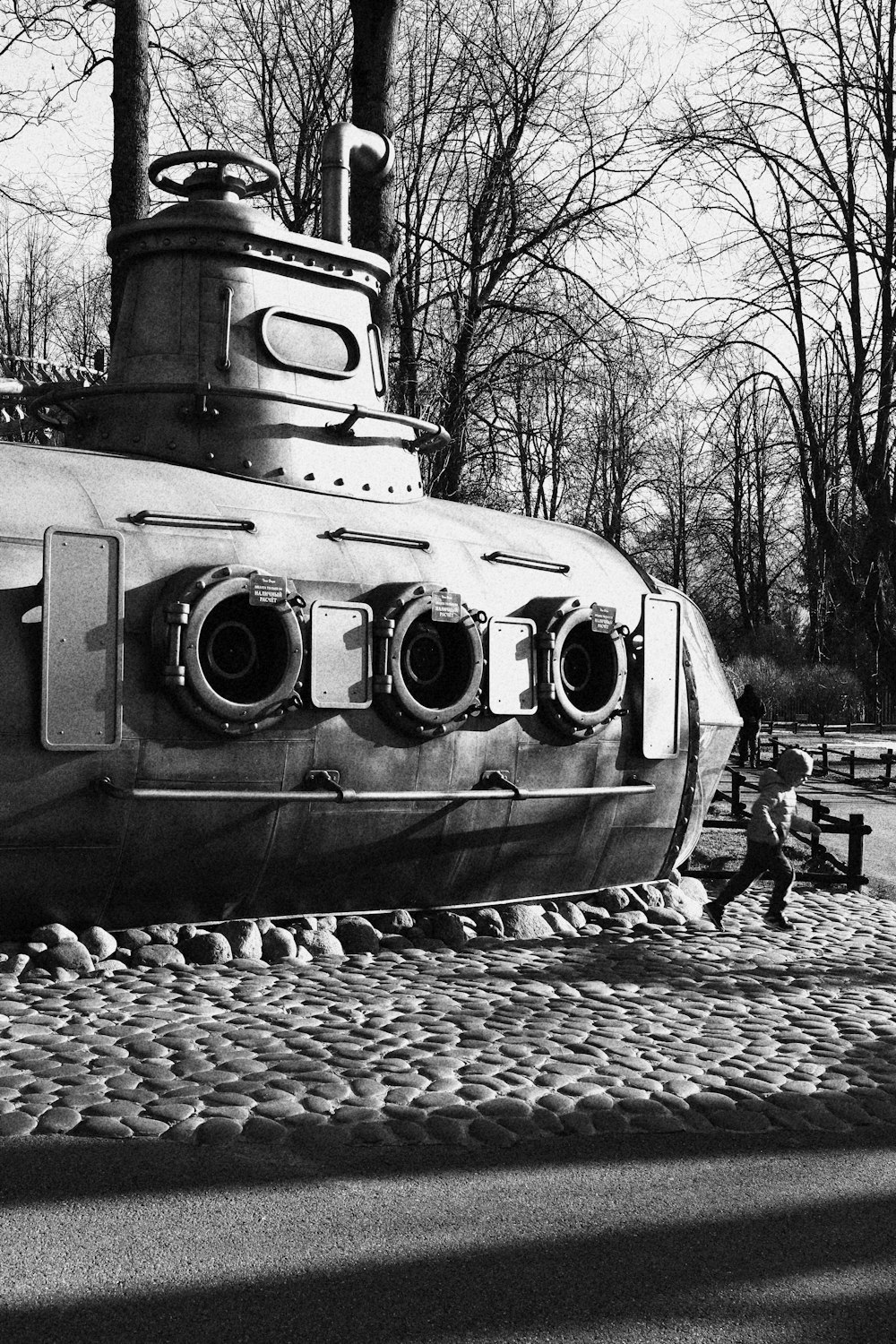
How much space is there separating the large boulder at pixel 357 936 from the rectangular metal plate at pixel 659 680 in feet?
8.40

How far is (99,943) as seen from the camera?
25.1 ft

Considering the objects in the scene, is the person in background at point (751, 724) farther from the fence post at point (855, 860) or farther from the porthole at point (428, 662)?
the porthole at point (428, 662)

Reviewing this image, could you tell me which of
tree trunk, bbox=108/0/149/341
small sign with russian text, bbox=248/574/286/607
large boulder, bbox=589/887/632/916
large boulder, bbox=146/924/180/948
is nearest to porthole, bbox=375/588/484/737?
small sign with russian text, bbox=248/574/286/607

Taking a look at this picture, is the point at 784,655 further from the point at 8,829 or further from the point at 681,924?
the point at 8,829

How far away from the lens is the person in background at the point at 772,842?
1002 cm

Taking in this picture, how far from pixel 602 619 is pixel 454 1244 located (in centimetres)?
602

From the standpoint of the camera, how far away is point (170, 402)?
8758 mm

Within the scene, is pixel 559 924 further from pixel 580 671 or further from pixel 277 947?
pixel 277 947

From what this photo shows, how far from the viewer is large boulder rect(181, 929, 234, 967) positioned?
26.0 feet

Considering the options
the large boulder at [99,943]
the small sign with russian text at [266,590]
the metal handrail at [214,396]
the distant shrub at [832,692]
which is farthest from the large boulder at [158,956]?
the distant shrub at [832,692]

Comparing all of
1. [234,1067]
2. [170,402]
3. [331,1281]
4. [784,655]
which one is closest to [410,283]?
[170,402]

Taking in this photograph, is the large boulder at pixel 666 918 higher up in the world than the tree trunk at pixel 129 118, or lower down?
lower down

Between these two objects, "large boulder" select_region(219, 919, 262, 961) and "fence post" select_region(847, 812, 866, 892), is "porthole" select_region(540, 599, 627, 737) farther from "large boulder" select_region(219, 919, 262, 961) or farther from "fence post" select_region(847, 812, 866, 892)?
"fence post" select_region(847, 812, 866, 892)

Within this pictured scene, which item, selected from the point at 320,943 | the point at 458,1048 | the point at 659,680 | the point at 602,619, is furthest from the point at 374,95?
the point at 458,1048
